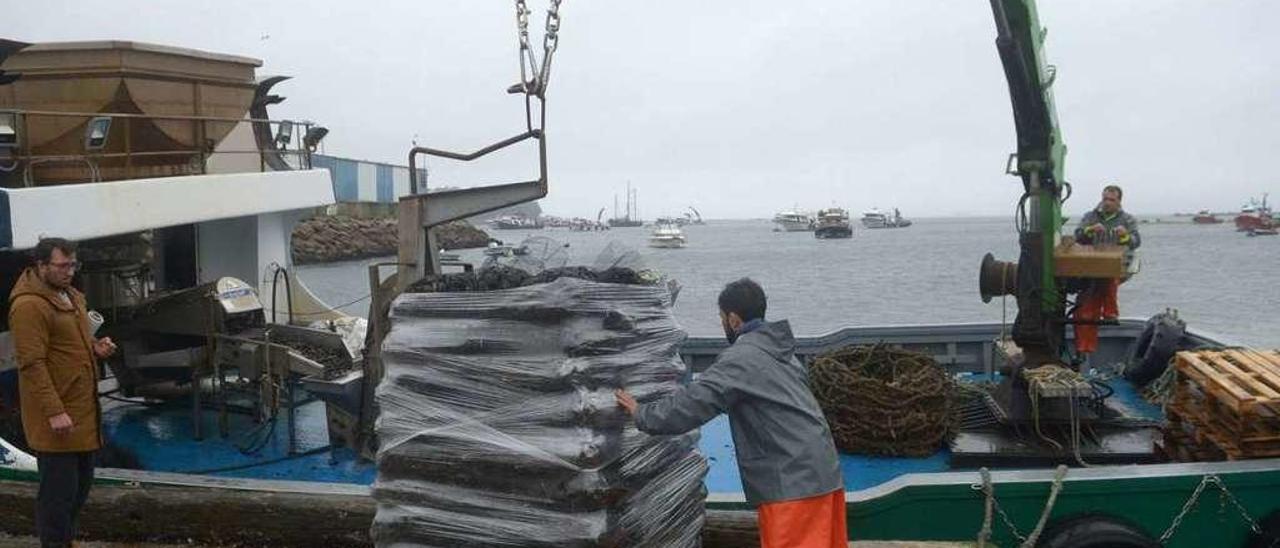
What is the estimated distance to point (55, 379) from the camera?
4.29 m

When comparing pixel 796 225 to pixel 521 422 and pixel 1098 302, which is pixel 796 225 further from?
pixel 521 422

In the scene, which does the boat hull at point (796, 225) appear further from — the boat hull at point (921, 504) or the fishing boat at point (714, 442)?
the boat hull at point (921, 504)

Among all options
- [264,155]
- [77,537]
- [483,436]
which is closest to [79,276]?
[264,155]

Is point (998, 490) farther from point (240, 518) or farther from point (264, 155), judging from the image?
point (264, 155)

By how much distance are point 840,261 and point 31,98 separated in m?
68.6

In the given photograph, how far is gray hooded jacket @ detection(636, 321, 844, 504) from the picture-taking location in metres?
3.28

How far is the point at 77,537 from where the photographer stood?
502cm

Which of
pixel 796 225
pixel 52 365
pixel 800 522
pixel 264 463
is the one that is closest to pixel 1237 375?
pixel 800 522

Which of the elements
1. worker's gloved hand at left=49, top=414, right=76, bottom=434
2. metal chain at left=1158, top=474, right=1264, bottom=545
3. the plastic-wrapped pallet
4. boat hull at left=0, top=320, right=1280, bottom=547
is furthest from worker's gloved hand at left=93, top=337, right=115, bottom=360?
metal chain at left=1158, top=474, right=1264, bottom=545

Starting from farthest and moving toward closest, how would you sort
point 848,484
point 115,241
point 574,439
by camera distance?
point 115,241 < point 848,484 < point 574,439

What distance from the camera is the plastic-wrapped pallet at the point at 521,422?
10.8ft

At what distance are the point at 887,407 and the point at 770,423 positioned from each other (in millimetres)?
3519

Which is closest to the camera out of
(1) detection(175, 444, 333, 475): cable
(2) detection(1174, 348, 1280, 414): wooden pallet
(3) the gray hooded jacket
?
(3) the gray hooded jacket

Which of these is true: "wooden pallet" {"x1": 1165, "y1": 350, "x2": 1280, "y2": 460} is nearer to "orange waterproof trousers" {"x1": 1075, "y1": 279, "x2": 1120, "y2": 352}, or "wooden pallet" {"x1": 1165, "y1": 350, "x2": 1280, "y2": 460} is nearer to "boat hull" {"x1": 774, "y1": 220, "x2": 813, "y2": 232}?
"orange waterproof trousers" {"x1": 1075, "y1": 279, "x2": 1120, "y2": 352}
